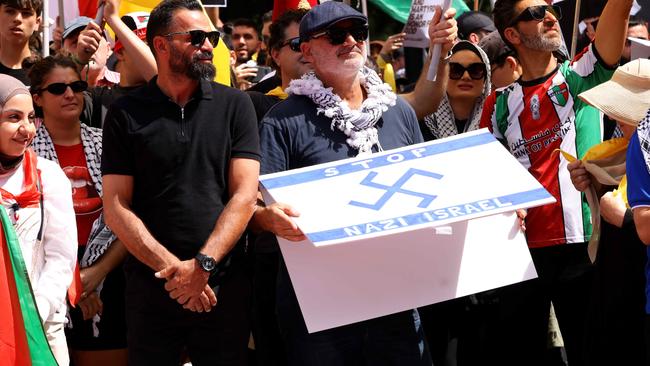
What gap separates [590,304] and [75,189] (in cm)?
276

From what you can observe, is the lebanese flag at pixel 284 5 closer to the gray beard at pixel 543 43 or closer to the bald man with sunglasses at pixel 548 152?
the bald man with sunglasses at pixel 548 152

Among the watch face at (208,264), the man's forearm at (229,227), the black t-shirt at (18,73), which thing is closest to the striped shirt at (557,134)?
the man's forearm at (229,227)

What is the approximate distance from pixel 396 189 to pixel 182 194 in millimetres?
972

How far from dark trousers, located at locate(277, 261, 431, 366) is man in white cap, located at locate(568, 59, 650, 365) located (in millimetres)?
1091

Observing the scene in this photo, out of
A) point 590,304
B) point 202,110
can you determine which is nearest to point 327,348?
point 202,110

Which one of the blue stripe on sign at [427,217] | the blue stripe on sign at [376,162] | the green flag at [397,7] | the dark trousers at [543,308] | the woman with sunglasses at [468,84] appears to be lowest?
the green flag at [397,7]

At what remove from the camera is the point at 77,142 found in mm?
5770

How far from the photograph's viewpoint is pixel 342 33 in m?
4.66

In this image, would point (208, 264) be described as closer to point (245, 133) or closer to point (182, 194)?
point (182, 194)

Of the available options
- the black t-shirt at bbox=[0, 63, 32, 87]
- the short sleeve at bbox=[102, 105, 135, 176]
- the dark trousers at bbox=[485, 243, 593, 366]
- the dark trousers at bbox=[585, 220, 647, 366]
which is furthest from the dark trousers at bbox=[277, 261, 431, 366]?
the black t-shirt at bbox=[0, 63, 32, 87]

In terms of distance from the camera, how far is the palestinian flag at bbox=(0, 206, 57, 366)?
15.0 ft

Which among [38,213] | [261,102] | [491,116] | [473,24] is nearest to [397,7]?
[473,24]

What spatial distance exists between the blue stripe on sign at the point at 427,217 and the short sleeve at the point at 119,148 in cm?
103

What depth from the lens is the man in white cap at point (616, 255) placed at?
4941mm
